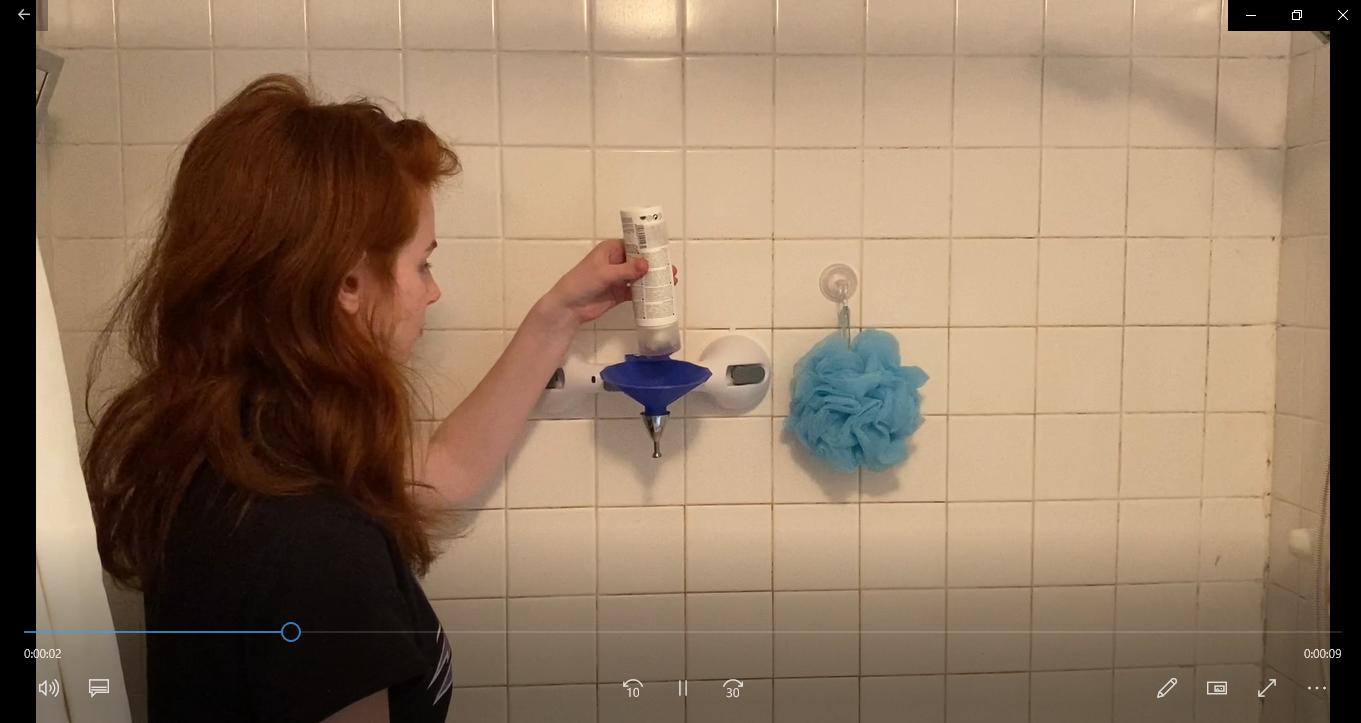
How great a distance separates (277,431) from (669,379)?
1.27 feet

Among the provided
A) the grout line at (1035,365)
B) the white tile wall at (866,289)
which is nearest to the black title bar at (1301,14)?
the white tile wall at (866,289)

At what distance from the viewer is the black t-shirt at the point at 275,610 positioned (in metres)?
0.68

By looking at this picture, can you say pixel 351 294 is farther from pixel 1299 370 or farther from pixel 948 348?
pixel 1299 370

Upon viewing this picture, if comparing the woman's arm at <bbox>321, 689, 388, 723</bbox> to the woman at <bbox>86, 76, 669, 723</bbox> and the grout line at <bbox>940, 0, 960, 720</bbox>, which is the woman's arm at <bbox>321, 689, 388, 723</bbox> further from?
the grout line at <bbox>940, 0, 960, 720</bbox>

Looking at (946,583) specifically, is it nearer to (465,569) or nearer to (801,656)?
(801,656)

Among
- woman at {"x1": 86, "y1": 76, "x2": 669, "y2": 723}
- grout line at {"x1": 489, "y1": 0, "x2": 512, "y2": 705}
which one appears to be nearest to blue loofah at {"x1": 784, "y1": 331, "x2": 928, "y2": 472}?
grout line at {"x1": 489, "y1": 0, "x2": 512, "y2": 705}

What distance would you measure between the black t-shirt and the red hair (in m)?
0.02

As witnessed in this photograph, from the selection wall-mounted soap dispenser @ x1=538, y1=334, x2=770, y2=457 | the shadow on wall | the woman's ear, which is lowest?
wall-mounted soap dispenser @ x1=538, y1=334, x2=770, y2=457

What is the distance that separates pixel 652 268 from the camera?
3.03 ft

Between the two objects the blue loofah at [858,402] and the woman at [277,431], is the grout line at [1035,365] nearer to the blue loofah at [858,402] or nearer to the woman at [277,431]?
the blue loofah at [858,402]

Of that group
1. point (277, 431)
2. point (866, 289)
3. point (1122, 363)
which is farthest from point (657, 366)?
point (1122, 363)

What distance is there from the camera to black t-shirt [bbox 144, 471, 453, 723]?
681 mm

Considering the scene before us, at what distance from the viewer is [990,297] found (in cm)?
108
